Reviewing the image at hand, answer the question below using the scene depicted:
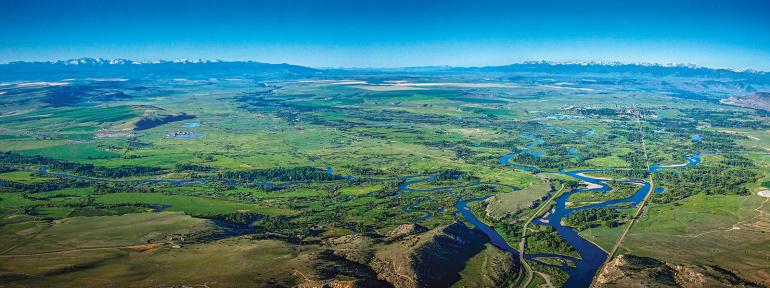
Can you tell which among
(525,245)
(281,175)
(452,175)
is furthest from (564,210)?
(281,175)

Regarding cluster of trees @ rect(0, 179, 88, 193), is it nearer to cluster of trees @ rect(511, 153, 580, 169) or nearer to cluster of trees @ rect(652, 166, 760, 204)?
cluster of trees @ rect(511, 153, 580, 169)

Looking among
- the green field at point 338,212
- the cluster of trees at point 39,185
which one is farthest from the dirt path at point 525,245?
the cluster of trees at point 39,185

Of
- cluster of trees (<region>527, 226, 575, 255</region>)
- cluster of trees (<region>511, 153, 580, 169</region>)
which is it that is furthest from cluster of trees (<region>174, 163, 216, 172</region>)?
cluster of trees (<region>527, 226, 575, 255</region>)

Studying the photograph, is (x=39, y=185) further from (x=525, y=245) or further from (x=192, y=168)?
(x=525, y=245)

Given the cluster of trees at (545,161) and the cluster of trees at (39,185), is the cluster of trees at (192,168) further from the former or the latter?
the cluster of trees at (545,161)

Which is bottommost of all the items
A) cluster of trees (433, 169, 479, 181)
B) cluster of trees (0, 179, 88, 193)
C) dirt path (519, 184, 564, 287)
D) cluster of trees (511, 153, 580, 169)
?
cluster of trees (511, 153, 580, 169)

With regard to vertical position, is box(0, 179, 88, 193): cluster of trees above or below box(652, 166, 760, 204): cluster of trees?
above

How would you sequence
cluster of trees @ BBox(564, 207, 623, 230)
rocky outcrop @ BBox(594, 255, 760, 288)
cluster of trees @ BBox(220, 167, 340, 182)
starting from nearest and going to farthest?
rocky outcrop @ BBox(594, 255, 760, 288)
cluster of trees @ BBox(564, 207, 623, 230)
cluster of trees @ BBox(220, 167, 340, 182)

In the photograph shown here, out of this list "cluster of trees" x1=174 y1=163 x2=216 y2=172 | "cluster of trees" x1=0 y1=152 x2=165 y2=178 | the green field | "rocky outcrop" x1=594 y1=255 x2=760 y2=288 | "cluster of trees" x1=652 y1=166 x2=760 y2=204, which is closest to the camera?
"rocky outcrop" x1=594 y1=255 x2=760 y2=288
